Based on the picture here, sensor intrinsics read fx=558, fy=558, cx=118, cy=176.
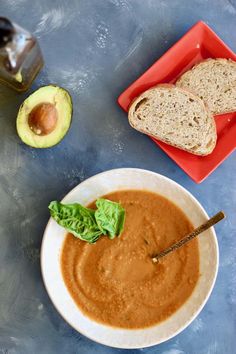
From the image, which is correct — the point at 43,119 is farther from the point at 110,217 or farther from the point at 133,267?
the point at 133,267

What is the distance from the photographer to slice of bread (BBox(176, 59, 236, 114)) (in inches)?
104

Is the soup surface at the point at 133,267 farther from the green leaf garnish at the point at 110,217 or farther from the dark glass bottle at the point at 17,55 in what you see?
the dark glass bottle at the point at 17,55

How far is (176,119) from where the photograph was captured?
2.62 m

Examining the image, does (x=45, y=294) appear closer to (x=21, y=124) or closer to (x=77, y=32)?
(x=21, y=124)

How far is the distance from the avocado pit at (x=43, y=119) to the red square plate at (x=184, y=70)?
1.16ft

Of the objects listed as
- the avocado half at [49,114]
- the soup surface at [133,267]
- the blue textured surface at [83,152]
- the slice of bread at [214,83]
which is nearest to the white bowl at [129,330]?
the soup surface at [133,267]

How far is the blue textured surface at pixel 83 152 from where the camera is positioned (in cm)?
262

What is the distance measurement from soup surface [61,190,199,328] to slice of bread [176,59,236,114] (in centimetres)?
54

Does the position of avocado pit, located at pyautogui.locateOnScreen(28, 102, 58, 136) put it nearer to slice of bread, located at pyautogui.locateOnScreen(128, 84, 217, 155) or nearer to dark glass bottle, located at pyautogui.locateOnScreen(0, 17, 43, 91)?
dark glass bottle, located at pyautogui.locateOnScreen(0, 17, 43, 91)

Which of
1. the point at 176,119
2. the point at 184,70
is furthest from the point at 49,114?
the point at 184,70

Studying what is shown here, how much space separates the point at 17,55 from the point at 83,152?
0.64 metres

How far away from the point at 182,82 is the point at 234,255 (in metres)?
0.88

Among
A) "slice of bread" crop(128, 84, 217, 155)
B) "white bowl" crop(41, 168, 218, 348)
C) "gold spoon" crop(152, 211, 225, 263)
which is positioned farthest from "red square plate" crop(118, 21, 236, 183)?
"gold spoon" crop(152, 211, 225, 263)

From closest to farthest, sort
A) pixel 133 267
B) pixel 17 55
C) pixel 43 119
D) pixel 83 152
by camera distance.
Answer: pixel 17 55 → pixel 43 119 → pixel 133 267 → pixel 83 152
